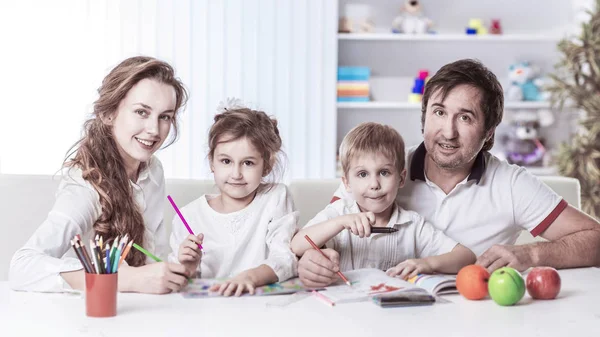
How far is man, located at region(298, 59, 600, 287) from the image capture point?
2107mm

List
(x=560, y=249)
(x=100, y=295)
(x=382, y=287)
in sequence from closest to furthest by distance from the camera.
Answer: (x=100, y=295), (x=382, y=287), (x=560, y=249)

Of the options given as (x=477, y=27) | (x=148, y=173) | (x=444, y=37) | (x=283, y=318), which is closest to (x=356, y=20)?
(x=444, y=37)

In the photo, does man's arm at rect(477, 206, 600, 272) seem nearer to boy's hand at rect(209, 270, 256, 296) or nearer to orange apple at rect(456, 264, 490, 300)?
orange apple at rect(456, 264, 490, 300)

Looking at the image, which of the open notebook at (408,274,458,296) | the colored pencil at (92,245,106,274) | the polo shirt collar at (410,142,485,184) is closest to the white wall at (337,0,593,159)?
the polo shirt collar at (410,142,485,184)

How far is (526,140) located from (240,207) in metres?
3.44

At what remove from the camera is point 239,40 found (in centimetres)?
475

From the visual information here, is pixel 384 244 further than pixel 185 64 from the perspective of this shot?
No

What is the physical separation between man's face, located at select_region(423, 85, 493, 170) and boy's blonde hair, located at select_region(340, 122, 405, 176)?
0.50ft

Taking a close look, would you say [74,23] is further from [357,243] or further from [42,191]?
[357,243]

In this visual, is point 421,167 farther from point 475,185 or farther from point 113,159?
point 113,159

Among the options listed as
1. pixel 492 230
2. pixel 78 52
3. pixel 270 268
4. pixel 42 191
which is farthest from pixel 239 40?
pixel 270 268

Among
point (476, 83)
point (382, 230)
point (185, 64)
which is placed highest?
point (185, 64)

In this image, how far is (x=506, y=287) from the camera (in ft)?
5.04

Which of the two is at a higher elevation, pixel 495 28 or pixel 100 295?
pixel 495 28
